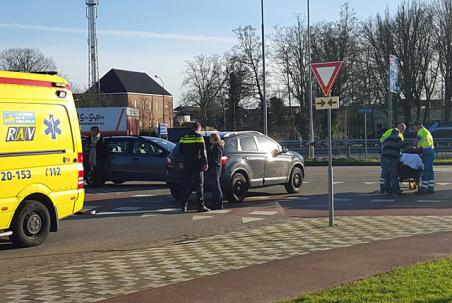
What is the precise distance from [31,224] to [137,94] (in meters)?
106

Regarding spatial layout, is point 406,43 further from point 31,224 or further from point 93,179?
point 31,224

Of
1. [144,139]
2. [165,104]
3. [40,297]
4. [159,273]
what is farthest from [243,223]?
[165,104]

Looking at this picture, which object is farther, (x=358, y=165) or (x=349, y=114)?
(x=349, y=114)

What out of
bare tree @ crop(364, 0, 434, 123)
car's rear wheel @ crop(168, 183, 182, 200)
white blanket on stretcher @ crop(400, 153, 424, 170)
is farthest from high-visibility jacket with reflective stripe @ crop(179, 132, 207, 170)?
bare tree @ crop(364, 0, 434, 123)

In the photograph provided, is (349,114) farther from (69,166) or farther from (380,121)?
(69,166)

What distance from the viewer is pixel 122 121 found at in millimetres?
47719

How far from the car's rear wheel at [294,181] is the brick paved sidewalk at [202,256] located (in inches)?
196

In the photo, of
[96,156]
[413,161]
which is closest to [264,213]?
[413,161]

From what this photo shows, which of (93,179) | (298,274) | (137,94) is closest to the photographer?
(298,274)

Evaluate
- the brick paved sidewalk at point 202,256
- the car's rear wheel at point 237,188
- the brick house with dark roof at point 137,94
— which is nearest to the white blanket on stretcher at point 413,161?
the car's rear wheel at point 237,188

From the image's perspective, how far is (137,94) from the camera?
11338cm

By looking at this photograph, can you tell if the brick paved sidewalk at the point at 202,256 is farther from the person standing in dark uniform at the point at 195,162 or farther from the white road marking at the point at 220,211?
the person standing in dark uniform at the point at 195,162

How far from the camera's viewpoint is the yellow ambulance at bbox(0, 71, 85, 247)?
8.80 meters

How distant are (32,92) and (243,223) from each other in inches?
175
